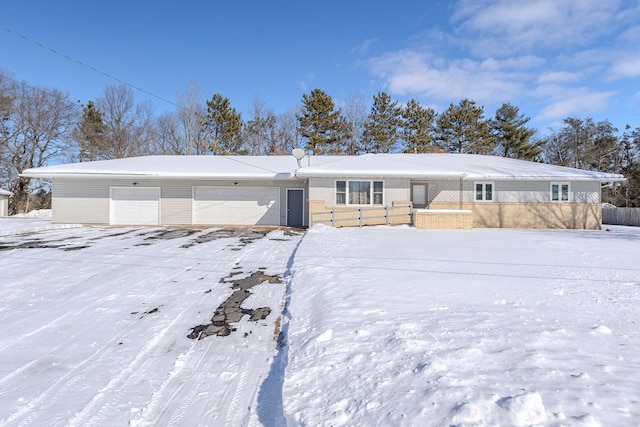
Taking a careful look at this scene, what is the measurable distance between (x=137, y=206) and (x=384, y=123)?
70.9 feet

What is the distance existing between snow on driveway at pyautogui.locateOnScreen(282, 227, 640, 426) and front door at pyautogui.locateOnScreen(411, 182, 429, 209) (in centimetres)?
1050

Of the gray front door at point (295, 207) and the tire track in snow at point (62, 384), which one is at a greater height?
the gray front door at point (295, 207)

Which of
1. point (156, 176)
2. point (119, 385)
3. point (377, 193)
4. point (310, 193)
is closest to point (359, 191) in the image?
point (377, 193)

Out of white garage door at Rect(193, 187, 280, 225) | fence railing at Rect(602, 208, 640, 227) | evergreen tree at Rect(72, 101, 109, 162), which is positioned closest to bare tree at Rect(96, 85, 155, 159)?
evergreen tree at Rect(72, 101, 109, 162)

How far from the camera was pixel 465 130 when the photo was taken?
99.9ft

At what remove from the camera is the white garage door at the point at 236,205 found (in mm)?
16625

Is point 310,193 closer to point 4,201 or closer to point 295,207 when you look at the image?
point 295,207

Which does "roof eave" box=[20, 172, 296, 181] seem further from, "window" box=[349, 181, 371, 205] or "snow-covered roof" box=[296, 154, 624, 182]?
"window" box=[349, 181, 371, 205]

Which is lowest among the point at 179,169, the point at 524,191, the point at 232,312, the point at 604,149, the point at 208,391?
the point at 208,391

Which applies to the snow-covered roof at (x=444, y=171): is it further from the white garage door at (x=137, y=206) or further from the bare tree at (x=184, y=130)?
the bare tree at (x=184, y=130)

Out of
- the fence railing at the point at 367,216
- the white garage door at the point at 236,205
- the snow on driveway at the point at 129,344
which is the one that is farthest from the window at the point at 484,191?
the snow on driveway at the point at 129,344

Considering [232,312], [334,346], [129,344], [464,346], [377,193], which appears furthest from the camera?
[377,193]

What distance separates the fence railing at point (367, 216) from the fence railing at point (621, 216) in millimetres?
19978

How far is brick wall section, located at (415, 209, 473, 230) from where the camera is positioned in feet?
44.2
